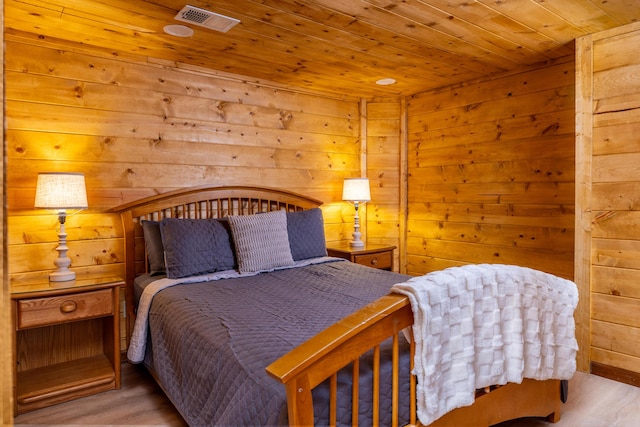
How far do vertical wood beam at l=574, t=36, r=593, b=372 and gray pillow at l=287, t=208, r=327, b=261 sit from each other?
1761 mm

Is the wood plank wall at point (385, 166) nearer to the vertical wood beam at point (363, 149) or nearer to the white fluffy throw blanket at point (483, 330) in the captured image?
the vertical wood beam at point (363, 149)

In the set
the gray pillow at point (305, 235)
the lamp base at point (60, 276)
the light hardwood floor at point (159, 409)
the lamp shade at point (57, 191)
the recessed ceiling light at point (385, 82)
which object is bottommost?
the light hardwood floor at point (159, 409)

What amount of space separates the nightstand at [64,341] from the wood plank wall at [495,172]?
2767 millimetres

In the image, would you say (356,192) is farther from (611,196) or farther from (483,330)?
(483,330)

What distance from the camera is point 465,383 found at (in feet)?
5.09

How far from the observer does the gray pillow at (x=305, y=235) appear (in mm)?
3191

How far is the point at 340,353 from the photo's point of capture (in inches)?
51.4

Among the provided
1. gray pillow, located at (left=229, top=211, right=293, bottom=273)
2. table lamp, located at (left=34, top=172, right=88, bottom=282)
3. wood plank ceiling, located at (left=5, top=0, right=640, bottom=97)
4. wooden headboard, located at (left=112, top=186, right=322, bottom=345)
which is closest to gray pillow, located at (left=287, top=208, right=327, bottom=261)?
gray pillow, located at (left=229, top=211, right=293, bottom=273)

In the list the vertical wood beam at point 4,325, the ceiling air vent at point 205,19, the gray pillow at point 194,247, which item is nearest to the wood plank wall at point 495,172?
the gray pillow at point 194,247

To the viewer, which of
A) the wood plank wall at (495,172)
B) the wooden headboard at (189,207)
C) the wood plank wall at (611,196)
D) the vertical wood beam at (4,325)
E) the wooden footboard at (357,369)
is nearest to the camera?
the vertical wood beam at (4,325)

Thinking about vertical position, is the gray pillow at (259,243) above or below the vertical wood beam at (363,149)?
below

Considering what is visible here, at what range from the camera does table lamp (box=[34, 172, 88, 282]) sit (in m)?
2.43

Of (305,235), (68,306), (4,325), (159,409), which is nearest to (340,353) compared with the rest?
(4,325)

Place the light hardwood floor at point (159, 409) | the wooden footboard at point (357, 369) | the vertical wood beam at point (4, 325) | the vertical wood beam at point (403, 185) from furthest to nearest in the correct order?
the vertical wood beam at point (403, 185) < the light hardwood floor at point (159, 409) < the wooden footboard at point (357, 369) < the vertical wood beam at point (4, 325)
